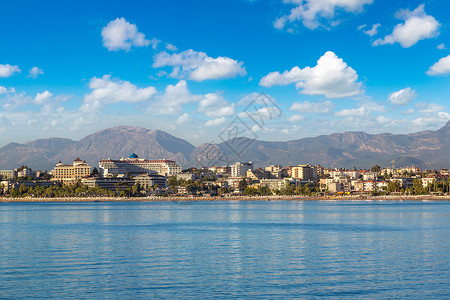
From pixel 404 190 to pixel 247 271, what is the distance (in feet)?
544

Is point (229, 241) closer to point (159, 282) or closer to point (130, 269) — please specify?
point (130, 269)

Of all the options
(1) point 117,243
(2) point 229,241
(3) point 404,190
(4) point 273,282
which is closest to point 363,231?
(2) point 229,241

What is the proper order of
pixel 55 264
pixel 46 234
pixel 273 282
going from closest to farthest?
pixel 273 282 → pixel 55 264 → pixel 46 234

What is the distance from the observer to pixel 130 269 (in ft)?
83.1

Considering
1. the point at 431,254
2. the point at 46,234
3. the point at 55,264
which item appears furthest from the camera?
the point at 46,234

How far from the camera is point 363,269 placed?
82.2ft

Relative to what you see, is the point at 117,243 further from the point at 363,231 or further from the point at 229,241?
the point at 363,231

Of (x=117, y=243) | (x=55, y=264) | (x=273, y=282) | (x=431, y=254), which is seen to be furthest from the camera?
(x=117, y=243)

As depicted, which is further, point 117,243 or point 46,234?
point 46,234

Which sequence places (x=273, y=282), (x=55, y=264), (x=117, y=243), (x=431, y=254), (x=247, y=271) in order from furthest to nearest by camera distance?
(x=117, y=243), (x=431, y=254), (x=55, y=264), (x=247, y=271), (x=273, y=282)

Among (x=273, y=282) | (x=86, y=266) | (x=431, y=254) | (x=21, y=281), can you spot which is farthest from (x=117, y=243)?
(x=431, y=254)

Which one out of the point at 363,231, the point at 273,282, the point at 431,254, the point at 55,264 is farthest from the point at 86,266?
the point at 363,231

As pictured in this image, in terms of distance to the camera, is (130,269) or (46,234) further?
(46,234)

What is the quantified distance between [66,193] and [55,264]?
16406 cm
